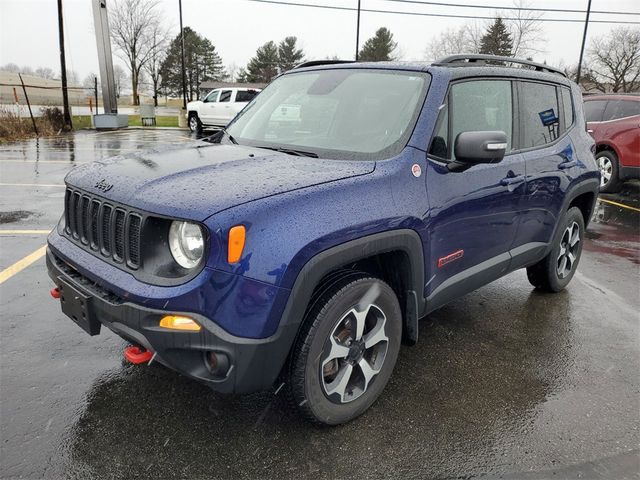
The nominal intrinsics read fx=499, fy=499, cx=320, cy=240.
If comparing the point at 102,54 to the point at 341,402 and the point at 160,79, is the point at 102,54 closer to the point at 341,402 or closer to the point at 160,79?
the point at 341,402

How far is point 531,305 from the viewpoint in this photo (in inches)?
175

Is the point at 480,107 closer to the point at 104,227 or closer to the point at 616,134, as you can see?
the point at 104,227

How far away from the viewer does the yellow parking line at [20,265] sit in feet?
14.7

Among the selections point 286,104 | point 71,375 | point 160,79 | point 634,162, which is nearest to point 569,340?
point 286,104

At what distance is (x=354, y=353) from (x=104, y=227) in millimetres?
1409

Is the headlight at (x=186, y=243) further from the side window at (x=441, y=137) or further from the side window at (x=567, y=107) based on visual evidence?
the side window at (x=567, y=107)

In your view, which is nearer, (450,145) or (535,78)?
(450,145)

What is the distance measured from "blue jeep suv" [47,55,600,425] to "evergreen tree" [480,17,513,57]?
1860 inches

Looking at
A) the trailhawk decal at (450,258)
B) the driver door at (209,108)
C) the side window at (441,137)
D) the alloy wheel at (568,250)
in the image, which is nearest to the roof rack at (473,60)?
the side window at (441,137)

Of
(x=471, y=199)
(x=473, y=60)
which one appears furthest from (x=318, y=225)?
(x=473, y=60)

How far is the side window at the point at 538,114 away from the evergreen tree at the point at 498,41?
151ft

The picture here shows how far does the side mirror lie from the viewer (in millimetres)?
2713

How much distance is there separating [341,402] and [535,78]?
295cm

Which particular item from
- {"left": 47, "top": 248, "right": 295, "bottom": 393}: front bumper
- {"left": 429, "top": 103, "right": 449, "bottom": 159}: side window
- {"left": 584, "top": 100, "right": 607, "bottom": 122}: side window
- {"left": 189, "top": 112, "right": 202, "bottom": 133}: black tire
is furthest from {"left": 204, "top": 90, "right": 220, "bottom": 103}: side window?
{"left": 47, "top": 248, "right": 295, "bottom": 393}: front bumper
